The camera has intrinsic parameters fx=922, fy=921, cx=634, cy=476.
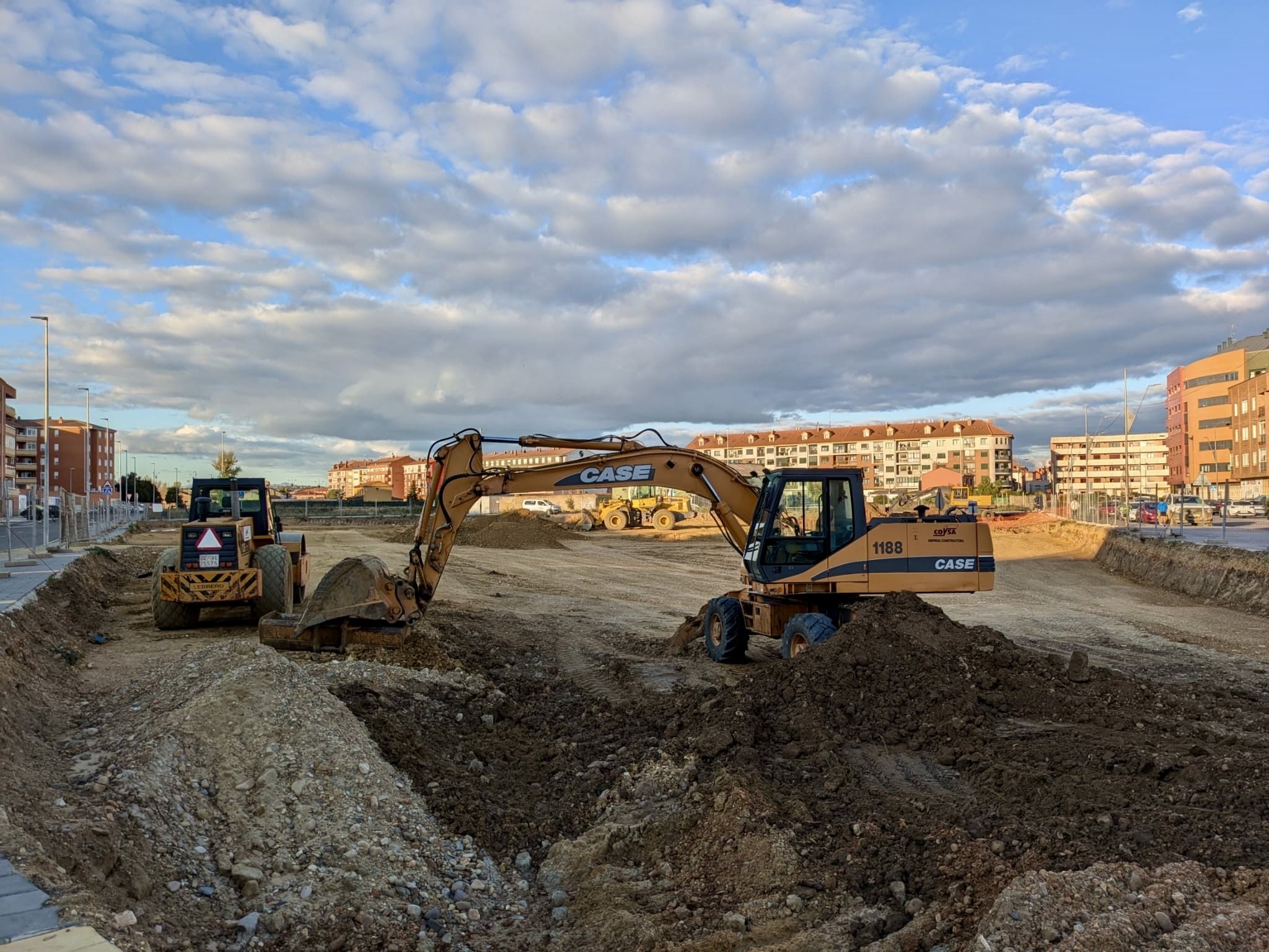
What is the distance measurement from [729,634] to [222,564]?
788 centimetres

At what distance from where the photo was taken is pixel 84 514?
111 feet

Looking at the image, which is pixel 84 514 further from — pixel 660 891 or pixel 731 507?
pixel 660 891

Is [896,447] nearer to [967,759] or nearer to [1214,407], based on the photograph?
[1214,407]

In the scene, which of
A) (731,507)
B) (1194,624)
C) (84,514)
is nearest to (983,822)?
(731,507)

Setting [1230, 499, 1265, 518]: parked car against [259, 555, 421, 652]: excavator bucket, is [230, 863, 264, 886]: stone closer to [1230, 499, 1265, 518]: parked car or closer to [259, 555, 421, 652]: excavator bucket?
[259, 555, 421, 652]: excavator bucket

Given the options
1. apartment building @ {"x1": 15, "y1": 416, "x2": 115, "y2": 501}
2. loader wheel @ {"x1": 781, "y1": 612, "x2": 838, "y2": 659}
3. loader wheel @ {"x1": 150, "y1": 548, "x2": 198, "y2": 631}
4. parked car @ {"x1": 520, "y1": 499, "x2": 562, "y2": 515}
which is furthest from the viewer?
apartment building @ {"x1": 15, "y1": 416, "x2": 115, "y2": 501}

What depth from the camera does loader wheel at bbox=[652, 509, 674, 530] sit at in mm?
50219

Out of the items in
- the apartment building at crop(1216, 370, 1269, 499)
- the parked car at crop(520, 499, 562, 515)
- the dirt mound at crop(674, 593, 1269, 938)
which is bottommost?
the dirt mound at crop(674, 593, 1269, 938)

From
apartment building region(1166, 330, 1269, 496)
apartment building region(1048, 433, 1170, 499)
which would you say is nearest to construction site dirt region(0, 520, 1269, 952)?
apartment building region(1166, 330, 1269, 496)

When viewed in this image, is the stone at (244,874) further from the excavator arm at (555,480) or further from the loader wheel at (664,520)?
the loader wheel at (664,520)

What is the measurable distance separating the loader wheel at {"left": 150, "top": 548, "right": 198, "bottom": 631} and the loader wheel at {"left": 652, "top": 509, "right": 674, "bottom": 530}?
3625 cm

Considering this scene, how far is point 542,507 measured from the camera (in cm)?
6128

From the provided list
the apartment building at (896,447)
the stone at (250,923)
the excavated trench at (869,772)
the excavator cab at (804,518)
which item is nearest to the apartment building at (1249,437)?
the apartment building at (896,447)

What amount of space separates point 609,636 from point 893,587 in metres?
5.85
